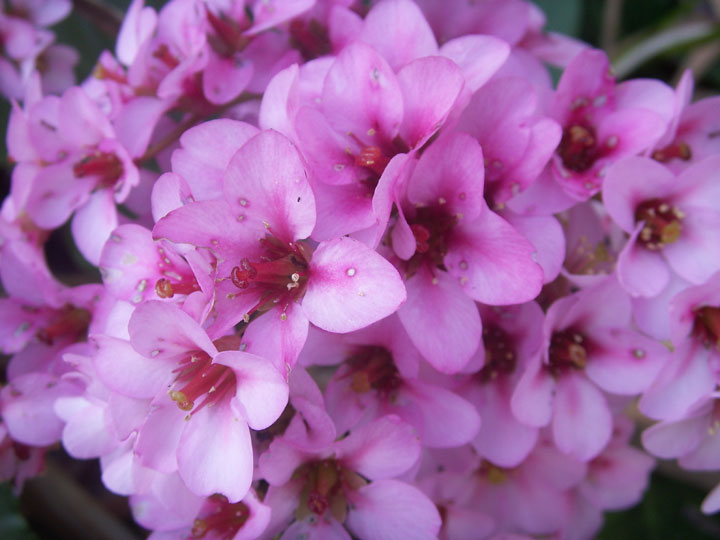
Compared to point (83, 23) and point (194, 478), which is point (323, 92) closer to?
point (194, 478)

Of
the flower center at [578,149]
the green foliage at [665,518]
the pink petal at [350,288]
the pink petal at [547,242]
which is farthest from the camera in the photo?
the green foliage at [665,518]

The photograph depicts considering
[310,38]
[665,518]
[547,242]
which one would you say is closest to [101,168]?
[310,38]

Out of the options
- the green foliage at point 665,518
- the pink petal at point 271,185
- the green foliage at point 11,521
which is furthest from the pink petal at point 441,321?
the green foliage at point 665,518

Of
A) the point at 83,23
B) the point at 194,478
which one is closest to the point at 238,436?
the point at 194,478

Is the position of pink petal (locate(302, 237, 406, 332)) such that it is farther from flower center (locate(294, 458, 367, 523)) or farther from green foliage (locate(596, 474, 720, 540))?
green foliage (locate(596, 474, 720, 540))

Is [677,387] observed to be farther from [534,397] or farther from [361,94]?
[361,94]

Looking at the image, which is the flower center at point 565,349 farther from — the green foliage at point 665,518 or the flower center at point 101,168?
the green foliage at point 665,518
